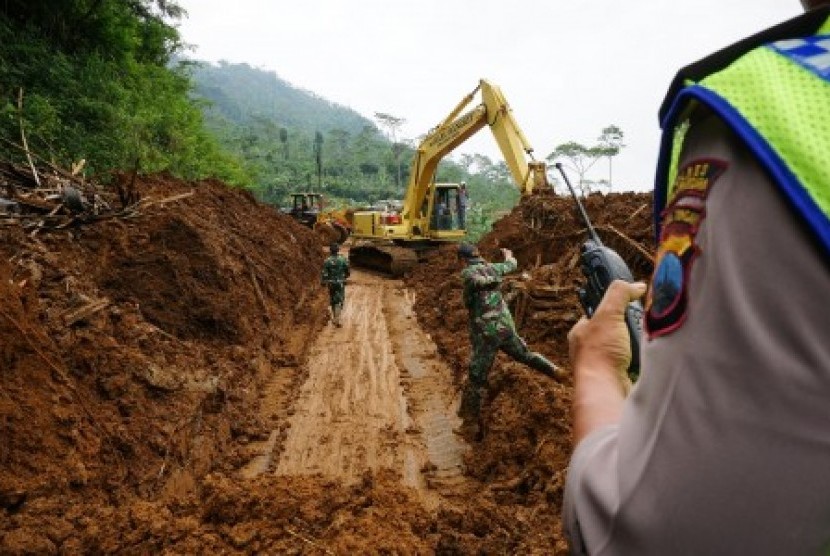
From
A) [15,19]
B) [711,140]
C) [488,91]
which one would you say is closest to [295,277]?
[488,91]

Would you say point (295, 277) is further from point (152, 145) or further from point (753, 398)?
point (753, 398)

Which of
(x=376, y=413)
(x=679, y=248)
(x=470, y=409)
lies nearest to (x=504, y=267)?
(x=470, y=409)

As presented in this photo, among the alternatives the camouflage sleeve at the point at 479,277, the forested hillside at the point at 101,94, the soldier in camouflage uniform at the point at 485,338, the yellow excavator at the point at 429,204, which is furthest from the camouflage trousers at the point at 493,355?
the yellow excavator at the point at 429,204

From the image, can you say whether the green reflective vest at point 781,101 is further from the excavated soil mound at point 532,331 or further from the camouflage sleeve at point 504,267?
the camouflage sleeve at point 504,267

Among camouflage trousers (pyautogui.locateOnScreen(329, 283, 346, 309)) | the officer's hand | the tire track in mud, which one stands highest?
the officer's hand

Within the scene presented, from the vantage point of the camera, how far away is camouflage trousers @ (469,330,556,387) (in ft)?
22.4

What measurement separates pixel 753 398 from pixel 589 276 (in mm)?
1020

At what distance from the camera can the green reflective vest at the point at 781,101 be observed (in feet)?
1.65

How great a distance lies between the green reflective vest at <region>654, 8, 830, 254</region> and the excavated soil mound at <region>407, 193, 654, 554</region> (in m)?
3.39

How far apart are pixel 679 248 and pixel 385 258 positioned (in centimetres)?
1693

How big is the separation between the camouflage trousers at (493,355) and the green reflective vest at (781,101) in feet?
20.5

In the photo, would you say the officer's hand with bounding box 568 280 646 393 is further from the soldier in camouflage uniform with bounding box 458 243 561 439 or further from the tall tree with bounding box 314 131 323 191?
the tall tree with bounding box 314 131 323 191

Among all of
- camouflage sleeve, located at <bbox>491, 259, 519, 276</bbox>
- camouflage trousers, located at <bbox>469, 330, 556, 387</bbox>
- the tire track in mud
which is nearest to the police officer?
the tire track in mud

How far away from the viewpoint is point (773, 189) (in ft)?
1.70
